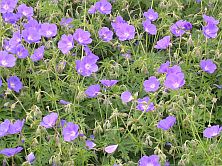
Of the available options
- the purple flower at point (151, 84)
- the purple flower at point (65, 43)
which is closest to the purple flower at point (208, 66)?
the purple flower at point (151, 84)

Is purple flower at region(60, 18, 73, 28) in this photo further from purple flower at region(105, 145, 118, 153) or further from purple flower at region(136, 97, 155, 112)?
purple flower at region(105, 145, 118, 153)

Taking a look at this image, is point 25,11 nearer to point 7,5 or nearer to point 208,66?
point 7,5

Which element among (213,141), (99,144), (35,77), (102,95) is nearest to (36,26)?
(35,77)

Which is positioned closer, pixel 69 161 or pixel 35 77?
pixel 69 161

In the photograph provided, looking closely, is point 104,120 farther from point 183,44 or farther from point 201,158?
point 183,44

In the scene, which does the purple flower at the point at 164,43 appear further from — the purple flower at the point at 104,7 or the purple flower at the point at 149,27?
the purple flower at the point at 104,7

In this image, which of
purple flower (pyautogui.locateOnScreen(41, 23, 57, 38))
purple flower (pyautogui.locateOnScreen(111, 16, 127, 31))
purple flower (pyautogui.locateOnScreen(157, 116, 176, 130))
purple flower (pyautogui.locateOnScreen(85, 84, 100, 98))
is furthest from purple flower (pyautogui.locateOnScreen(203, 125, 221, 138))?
purple flower (pyautogui.locateOnScreen(41, 23, 57, 38))

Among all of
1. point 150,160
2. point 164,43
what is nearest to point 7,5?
point 164,43
